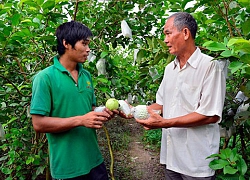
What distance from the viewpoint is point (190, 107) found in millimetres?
1330

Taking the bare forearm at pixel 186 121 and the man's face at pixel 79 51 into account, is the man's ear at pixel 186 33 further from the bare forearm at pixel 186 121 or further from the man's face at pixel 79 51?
the man's face at pixel 79 51

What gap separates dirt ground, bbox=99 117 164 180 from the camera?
3.03 metres

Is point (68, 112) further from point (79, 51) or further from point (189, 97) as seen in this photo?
point (189, 97)

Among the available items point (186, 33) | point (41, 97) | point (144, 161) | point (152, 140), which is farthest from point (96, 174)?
point (152, 140)

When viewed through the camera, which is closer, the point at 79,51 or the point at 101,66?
the point at 79,51

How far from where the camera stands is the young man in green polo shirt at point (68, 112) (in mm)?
1238

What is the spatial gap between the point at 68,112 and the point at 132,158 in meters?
2.36

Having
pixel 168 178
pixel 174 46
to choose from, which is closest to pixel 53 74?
pixel 174 46

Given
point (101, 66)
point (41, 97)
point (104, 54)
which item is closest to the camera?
point (41, 97)

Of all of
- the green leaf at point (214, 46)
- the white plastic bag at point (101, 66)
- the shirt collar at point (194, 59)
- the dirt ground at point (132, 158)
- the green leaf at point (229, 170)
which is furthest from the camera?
the dirt ground at point (132, 158)

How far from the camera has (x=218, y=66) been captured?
1281 millimetres

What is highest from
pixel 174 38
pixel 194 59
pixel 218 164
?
pixel 174 38

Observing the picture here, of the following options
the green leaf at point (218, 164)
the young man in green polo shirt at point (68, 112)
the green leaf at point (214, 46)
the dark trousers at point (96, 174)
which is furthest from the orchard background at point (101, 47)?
the dark trousers at point (96, 174)

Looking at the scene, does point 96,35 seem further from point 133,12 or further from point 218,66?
point 218,66
